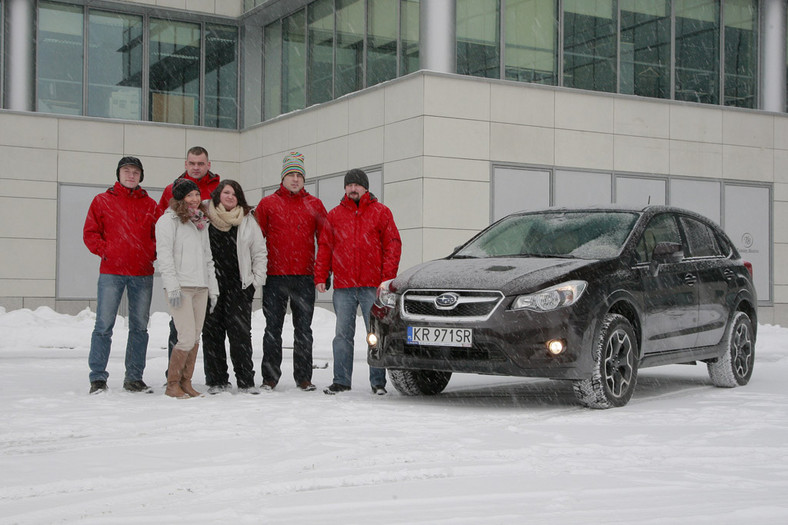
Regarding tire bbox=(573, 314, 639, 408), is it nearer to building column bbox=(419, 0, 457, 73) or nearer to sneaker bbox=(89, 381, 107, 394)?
sneaker bbox=(89, 381, 107, 394)

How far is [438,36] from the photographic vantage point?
17859 mm

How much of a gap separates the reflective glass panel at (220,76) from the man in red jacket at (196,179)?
47.9 feet

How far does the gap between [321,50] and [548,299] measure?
47.5 feet

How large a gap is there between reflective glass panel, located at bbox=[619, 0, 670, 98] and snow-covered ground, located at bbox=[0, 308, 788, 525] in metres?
10.6

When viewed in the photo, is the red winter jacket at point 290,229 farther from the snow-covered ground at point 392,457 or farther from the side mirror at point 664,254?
the side mirror at point 664,254

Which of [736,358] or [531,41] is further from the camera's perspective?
[531,41]

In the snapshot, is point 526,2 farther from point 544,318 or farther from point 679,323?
point 544,318

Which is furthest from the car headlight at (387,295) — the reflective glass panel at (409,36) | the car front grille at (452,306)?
the reflective glass panel at (409,36)

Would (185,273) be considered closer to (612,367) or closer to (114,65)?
(612,367)

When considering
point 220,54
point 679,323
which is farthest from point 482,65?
point 679,323

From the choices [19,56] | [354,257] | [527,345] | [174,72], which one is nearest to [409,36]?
[174,72]

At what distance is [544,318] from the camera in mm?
7863

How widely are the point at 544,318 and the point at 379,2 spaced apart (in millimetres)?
12885

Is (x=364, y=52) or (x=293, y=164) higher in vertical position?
(x=364, y=52)
